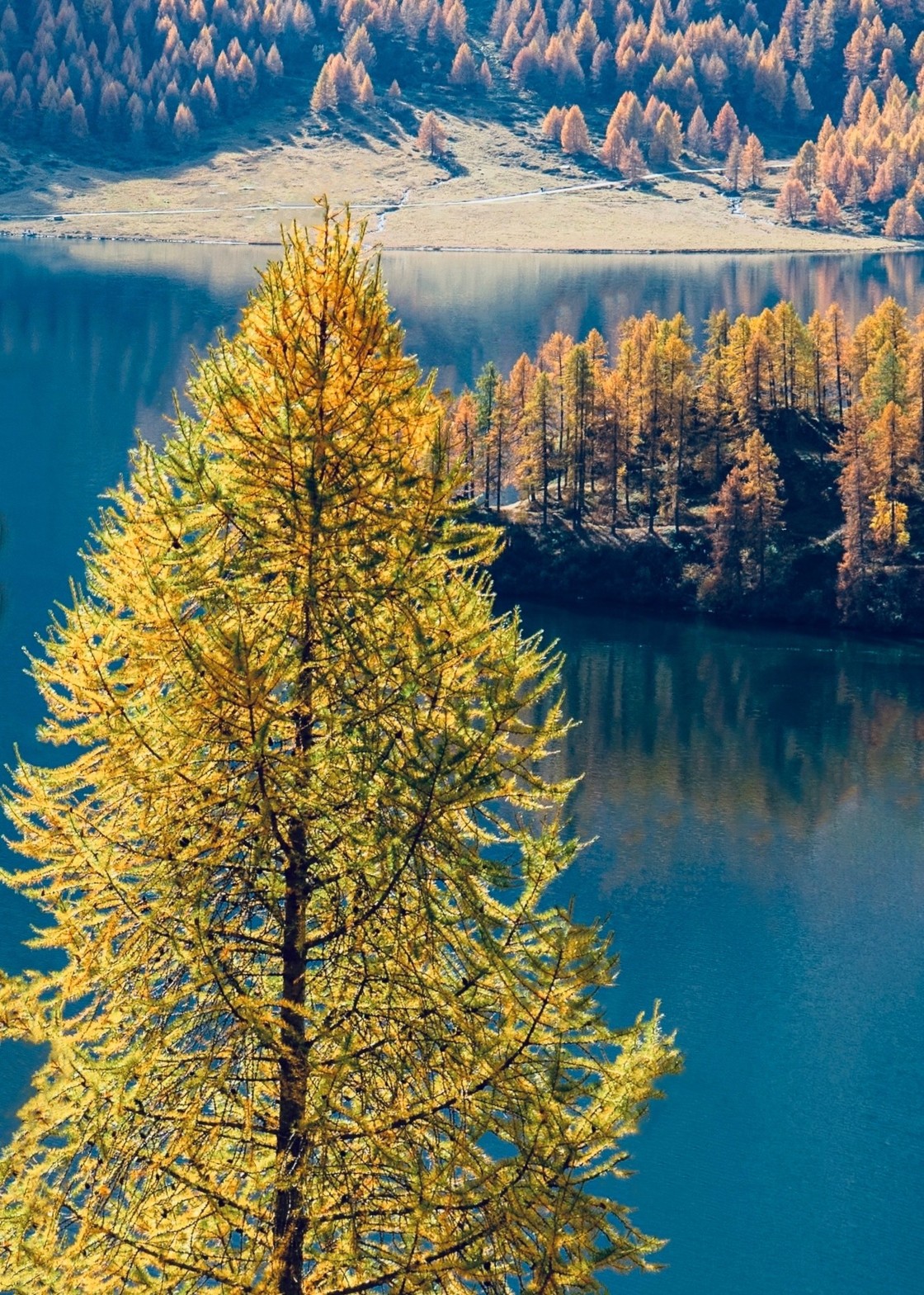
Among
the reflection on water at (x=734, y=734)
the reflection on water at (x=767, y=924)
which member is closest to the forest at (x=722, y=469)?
the reflection on water at (x=734, y=734)

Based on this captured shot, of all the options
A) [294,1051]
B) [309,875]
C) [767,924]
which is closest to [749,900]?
[767,924]

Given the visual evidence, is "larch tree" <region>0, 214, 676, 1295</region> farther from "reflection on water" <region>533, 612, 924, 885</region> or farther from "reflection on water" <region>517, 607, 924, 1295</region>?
"reflection on water" <region>533, 612, 924, 885</region>

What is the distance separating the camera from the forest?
9625 centimetres

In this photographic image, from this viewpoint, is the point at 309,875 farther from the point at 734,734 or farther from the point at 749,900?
the point at 734,734

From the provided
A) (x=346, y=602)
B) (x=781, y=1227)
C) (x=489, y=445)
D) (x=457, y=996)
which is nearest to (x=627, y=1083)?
(x=457, y=996)

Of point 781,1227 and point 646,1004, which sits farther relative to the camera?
point 646,1004

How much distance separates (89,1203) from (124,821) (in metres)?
3.50

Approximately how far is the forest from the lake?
16.9 feet

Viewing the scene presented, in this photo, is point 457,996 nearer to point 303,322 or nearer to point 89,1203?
point 89,1203

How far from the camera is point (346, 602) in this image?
14.3 meters

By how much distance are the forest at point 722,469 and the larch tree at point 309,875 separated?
82.8 metres

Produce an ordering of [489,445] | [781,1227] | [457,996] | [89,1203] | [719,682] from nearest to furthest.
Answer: [89,1203]
[457,996]
[781,1227]
[719,682]
[489,445]

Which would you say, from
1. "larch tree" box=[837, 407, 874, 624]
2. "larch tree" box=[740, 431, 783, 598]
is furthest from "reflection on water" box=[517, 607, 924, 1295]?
"larch tree" box=[740, 431, 783, 598]

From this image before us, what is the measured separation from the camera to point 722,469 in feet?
351
